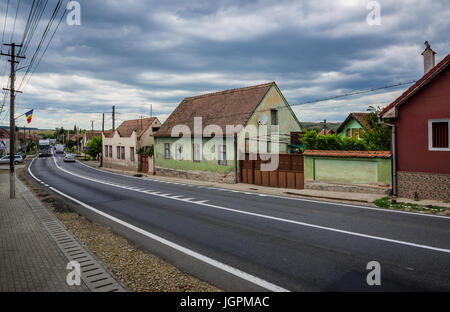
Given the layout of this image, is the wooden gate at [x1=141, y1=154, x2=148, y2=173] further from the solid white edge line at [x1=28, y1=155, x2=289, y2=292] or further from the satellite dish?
the solid white edge line at [x1=28, y1=155, x2=289, y2=292]

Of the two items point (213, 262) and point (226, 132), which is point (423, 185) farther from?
point (226, 132)

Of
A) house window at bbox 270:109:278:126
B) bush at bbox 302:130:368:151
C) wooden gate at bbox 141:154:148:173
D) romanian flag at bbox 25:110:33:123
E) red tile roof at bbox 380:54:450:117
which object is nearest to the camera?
red tile roof at bbox 380:54:450:117

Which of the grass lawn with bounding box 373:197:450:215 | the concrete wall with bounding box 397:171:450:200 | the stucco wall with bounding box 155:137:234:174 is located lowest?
the grass lawn with bounding box 373:197:450:215

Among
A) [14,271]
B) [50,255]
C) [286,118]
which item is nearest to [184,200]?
[50,255]

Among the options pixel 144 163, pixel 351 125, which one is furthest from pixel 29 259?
pixel 351 125

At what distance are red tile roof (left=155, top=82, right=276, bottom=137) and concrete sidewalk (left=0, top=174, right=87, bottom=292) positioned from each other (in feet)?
52.6

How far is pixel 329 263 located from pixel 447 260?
8.43 feet

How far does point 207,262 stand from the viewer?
6742mm

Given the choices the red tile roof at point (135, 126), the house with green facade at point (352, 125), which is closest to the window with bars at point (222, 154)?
the house with green facade at point (352, 125)

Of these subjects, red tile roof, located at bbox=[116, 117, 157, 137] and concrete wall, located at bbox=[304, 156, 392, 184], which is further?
red tile roof, located at bbox=[116, 117, 157, 137]

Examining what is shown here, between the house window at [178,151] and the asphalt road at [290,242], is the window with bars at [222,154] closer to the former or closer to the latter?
the house window at [178,151]

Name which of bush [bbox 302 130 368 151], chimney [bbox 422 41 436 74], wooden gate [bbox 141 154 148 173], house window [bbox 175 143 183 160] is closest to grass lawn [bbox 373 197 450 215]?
bush [bbox 302 130 368 151]

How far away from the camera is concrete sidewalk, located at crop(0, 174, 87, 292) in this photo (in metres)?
5.59

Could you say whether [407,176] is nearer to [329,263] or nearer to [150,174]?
[329,263]
